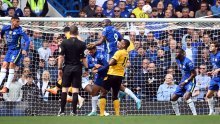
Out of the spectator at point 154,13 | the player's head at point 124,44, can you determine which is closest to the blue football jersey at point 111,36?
the player's head at point 124,44

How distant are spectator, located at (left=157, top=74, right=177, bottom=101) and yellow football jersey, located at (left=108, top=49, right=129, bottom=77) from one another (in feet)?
6.84

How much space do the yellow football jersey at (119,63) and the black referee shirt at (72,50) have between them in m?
1.79

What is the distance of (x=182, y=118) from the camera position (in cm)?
1507

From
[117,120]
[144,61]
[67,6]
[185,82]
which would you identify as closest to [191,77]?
[185,82]

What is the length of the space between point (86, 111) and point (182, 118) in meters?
4.83

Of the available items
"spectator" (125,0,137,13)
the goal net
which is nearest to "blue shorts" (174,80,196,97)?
the goal net

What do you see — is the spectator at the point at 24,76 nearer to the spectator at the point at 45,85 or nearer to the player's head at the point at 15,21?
the spectator at the point at 45,85

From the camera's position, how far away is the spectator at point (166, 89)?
20047mm

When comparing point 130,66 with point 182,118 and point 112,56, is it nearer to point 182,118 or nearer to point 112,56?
point 112,56

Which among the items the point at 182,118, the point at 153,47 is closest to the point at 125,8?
the point at 153,47

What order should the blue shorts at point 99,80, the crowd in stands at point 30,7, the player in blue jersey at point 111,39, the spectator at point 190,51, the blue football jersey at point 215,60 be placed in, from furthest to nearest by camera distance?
the crowd in stands at point 30,7 → the spectator at point 190,51 → the blue football jersey at point 215,60 → the player in blue jersey at point 111,39 → the blue shorts at point 99,80

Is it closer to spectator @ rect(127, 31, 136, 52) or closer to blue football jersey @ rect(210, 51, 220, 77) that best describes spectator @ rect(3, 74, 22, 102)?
spectator @ rect(127, 31, 136, 52)

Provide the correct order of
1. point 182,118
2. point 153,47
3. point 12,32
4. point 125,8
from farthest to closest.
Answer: point 125,8
point 153,47
point 12,32
point 182,118

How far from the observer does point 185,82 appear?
1944 cm
